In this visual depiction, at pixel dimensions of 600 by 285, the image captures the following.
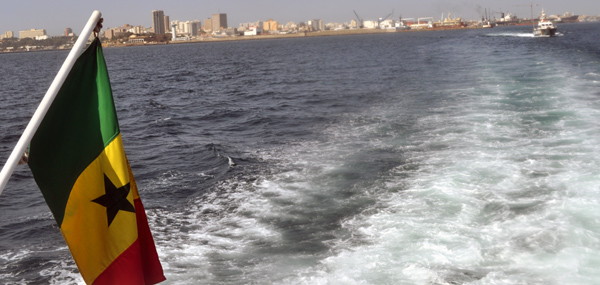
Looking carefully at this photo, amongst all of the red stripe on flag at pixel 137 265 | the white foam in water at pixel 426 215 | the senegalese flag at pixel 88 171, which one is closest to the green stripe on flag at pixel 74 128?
the senegalese flag at pixel 88 171

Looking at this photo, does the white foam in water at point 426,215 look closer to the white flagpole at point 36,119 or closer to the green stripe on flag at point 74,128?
the green stripe on flag at point 74,128

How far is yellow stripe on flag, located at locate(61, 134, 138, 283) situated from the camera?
4.74 metres

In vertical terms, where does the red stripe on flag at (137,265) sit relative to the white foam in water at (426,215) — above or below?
above

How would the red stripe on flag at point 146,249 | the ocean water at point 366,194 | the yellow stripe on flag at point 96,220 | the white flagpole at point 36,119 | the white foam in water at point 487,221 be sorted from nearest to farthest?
the white flagpole at point 36,119 < the yellow stripe on flag at point 96,220 < the red stripe on flag at point 146,249 < the white foam in water at point 487,221 < the ocean water at point 366,194

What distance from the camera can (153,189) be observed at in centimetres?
1567

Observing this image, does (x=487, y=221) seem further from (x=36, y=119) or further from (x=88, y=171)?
(x=36, y=119)

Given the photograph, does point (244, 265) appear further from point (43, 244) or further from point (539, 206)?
point (539, 206)

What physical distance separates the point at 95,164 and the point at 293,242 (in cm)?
656

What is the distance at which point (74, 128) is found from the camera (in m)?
4.67

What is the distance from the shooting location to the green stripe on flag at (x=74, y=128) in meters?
4.60

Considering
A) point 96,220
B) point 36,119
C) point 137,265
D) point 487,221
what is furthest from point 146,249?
point 487,221

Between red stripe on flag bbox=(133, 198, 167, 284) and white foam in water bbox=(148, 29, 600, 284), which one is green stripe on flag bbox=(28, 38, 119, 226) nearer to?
red stripe on flag bbox=(133, 198, 167, 284)

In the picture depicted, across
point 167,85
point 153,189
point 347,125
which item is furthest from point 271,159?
point 167,85

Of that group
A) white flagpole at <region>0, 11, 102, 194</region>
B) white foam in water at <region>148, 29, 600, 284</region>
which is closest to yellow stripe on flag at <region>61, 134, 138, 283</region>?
white flagpole at <region>0, 11, 102, 194</region>
